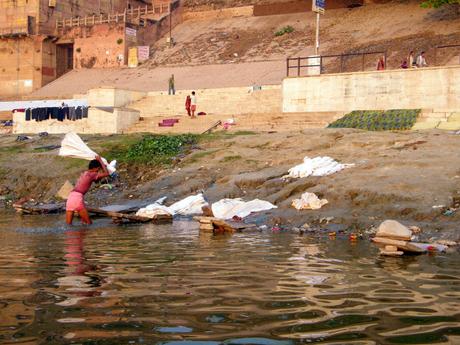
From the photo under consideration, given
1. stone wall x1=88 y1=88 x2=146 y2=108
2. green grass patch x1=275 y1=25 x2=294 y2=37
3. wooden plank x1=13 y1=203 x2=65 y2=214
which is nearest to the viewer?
wooden plank x1=13 y1=203 x2=65 y2=214

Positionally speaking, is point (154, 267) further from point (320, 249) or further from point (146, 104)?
point (146, 104)

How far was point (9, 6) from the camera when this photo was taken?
50.5 meters

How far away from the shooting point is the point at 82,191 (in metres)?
11.7

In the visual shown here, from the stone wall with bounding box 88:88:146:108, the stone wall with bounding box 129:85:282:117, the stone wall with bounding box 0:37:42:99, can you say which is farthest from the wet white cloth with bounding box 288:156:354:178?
the stone wall with bounding box 0:37:42:99

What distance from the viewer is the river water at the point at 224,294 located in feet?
12.1

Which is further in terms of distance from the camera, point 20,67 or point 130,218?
point 20,67

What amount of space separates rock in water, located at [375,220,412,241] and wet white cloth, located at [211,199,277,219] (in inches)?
165

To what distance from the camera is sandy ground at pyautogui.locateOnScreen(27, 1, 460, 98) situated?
3731 cm

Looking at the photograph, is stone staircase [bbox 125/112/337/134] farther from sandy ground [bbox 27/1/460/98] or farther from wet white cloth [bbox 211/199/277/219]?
wet white cloth [bbox 211/199/277/219]

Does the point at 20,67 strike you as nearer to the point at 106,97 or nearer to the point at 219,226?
the point at 106,97

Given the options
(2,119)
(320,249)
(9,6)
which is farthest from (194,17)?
(320,249)

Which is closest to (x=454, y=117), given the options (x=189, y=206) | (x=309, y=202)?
(x=309, y=202)

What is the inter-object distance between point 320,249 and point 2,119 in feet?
115

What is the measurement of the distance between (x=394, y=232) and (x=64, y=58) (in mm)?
48810
